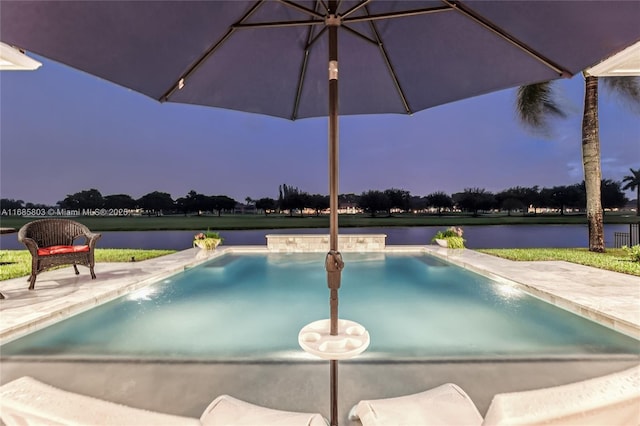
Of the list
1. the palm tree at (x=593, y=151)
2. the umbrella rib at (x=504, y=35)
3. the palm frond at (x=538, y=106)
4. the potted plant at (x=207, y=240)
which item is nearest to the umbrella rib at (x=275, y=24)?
the umbrella rib at (x=504, y=35)

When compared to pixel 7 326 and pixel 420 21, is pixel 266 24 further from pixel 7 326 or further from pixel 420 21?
pixel 7 326

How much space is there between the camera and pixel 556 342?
318 centimetres

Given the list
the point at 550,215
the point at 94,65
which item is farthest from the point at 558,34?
the point at 550,215

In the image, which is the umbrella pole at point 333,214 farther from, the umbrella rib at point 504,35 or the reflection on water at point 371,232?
the reflection on water at point 371,232

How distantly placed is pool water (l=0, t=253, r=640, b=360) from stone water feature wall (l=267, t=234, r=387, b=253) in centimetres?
317

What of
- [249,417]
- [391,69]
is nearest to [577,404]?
[249,417]

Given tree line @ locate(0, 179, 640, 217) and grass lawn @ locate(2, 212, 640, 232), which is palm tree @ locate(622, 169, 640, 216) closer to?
tree line @ locate(0, 179, 640, 217)

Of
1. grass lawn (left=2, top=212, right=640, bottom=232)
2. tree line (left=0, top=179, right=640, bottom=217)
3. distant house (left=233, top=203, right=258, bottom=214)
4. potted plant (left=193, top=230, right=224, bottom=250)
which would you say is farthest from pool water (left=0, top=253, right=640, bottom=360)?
distant house (left=233, top=203, right=258, bottom=214)

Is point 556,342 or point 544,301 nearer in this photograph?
point 556,342

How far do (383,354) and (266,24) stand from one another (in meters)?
3.31

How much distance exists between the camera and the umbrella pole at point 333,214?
151 cm

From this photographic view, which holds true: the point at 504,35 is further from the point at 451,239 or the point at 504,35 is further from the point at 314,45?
the point at 451,239

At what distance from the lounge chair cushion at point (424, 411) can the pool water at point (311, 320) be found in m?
1.70

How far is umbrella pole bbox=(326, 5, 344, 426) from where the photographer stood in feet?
4.95
